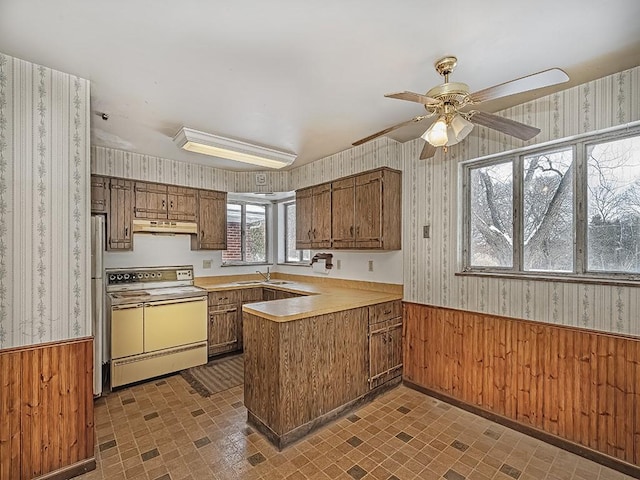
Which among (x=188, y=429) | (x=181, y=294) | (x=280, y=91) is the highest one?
(x=280, y=91)

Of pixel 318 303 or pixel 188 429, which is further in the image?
pixel 318 303

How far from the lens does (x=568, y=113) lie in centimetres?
232

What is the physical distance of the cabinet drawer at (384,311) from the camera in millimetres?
3035

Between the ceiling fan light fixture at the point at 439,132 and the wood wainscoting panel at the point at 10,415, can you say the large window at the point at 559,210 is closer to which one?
the ceiling fan light fixture at the point at 439,132

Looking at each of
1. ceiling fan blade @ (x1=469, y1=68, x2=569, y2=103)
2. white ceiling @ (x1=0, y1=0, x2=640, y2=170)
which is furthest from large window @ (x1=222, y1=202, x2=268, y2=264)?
ceiling fan blade @ (x1=469, y1=68, x2=569, y2=103)

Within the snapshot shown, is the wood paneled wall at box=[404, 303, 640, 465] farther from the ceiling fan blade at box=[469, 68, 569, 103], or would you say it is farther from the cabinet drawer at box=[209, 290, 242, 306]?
the cabinet drawer at box=[209, 290, 242, 306]

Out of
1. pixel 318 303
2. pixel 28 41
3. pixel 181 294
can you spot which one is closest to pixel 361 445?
pixel 318 303

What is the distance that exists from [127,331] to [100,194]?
1.62 meters

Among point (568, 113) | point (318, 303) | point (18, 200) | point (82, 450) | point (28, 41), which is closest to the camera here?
point (28, 41)

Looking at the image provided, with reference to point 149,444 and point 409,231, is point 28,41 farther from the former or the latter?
point 409,231

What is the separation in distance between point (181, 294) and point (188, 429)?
1.65m

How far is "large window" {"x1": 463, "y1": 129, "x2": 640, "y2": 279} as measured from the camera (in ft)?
7.07

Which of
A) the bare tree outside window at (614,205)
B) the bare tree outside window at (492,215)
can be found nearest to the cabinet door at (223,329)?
the bare tree outside window at (492,215)

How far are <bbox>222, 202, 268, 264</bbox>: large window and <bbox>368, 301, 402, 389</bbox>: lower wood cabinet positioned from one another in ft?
9.11
